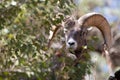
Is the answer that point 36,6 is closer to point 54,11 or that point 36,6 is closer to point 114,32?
point 54,11

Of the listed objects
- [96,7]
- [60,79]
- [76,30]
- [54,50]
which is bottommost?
[60,79]

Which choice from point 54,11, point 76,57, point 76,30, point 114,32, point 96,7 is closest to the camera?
point 54,11

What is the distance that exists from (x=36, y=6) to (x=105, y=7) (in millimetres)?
16545

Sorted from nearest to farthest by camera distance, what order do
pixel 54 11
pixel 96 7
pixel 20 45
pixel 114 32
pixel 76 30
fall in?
1. pixel 20 45
2. pixel 54 11
3. pixel 76 30
4. pixel 114 32
5. pixel 96 7

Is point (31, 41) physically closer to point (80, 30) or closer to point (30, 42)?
point (30, 42)

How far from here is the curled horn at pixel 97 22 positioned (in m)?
10.2

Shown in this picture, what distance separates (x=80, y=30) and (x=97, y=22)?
0.66m

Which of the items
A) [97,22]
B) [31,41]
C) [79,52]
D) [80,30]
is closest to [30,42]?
[31,41]

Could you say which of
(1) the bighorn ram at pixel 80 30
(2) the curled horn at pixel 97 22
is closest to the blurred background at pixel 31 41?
(1) the bighorn ram at pixel 80 30

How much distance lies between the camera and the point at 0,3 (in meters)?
8.34

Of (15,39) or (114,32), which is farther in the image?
(114,32)

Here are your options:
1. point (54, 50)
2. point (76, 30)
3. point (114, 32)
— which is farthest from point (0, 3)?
point (114, 32)

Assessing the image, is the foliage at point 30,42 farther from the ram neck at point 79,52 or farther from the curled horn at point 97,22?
the curled horn at point 97,22

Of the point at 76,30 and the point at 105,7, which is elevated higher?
the point at 105,7
